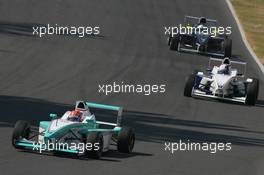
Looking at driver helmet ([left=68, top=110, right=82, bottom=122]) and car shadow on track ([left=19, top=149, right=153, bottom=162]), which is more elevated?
driver helmet ([left=68, top=110, right=82, bottom=122])

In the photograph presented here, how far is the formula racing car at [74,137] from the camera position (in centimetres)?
1925

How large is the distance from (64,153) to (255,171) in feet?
12.8

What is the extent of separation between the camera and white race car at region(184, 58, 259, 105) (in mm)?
30844

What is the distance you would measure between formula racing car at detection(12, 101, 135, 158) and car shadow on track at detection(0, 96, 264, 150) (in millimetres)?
2572

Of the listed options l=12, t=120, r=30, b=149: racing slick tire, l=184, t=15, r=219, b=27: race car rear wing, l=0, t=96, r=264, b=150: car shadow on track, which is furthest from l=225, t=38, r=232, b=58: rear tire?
l=12, t=120, r=30, b=149: racing slick tire

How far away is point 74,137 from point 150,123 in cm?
594

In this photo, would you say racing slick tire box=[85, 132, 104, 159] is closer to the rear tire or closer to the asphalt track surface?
the asphalt track surface

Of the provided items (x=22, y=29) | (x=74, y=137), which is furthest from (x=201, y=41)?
(x=74, y=137)

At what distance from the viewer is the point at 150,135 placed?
77.8 ft

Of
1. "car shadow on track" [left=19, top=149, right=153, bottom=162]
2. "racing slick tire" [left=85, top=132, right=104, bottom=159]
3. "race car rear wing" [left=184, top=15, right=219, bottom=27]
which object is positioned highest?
"race car rear wing" [left=184, top=15, right=219, bottom=27]

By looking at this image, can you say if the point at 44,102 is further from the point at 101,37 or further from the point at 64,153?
the point at 101,37

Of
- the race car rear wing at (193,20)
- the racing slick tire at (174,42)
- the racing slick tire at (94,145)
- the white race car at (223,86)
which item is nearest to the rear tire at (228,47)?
the race car rear wing at (193,20)

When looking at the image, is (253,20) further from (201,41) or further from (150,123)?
(150,123)

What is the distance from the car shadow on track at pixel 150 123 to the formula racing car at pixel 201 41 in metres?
14.1
